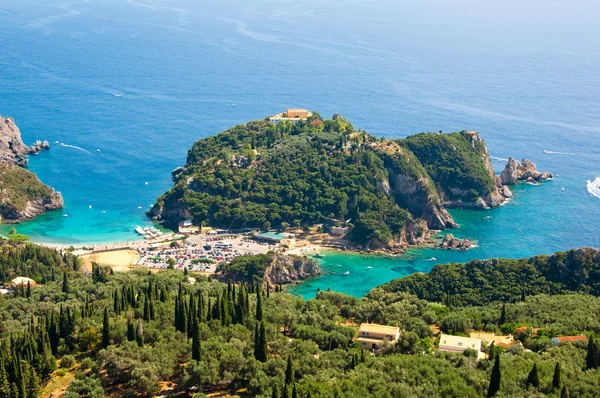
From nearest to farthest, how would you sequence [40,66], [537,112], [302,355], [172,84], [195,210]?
[302,355]
[195,210]
[537,112]
[172,84]
[40,66]

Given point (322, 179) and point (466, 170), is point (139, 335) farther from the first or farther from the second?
point (466, 170)

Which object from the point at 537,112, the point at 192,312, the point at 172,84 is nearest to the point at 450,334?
the point at 192,312

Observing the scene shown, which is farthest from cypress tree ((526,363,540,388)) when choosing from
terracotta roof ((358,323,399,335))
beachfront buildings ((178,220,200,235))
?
beachfront buildings ((178,220,200,235))

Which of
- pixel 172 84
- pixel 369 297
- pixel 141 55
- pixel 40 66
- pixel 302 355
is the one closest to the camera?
pixel 302 355

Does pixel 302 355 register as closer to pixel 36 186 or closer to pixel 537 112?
pixel 36 186

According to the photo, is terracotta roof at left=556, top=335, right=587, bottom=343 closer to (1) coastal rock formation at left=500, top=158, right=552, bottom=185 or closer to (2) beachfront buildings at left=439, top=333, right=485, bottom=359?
(2) beachfront buildings at left=439, top=333, right=485, bottom=359

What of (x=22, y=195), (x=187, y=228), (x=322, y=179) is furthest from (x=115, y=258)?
(x=322, y=179)
